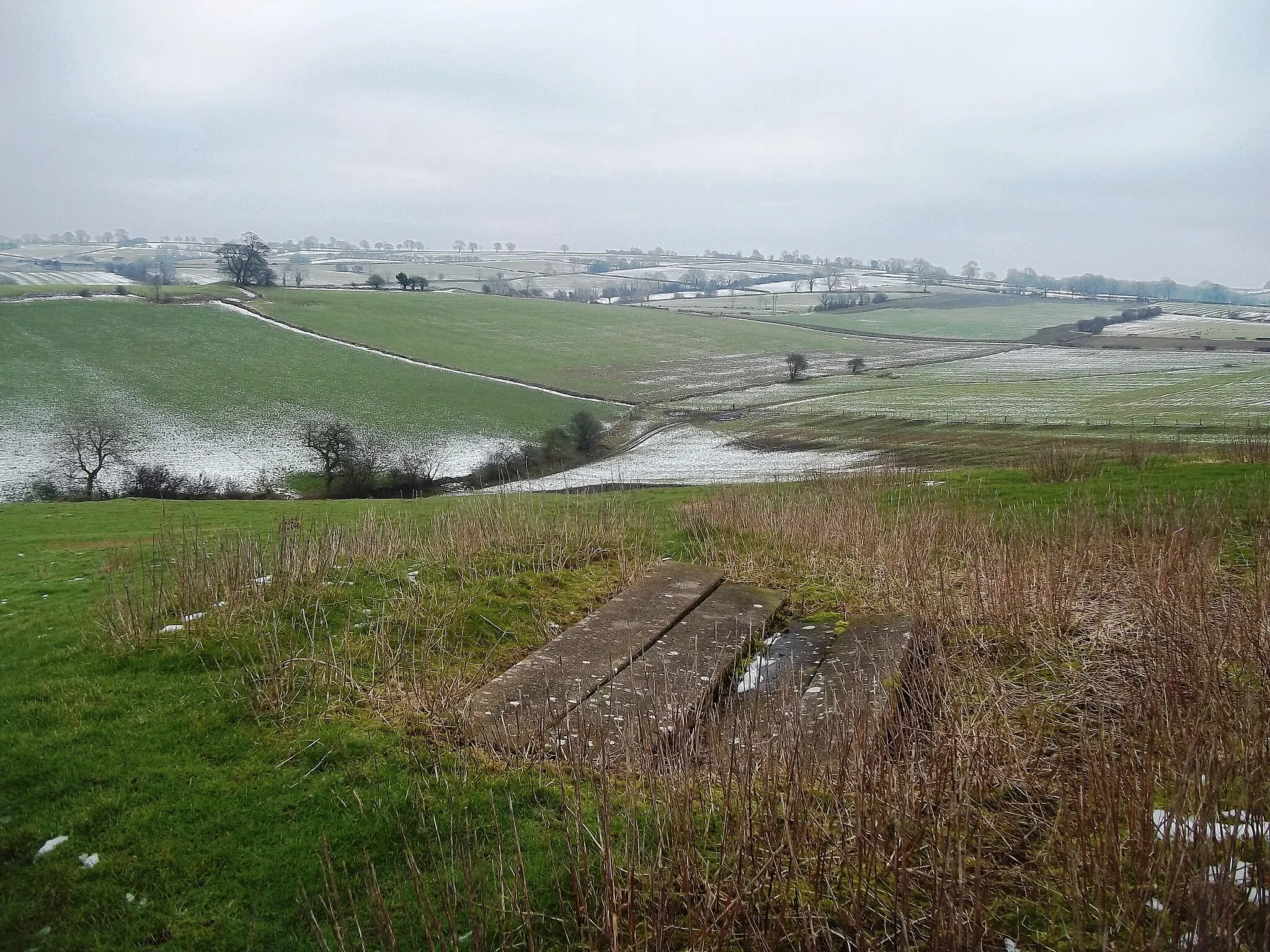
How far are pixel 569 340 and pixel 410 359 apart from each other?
16.9 m

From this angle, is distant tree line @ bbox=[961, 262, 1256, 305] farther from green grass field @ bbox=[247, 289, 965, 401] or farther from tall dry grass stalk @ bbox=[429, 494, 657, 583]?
tall dry grass stalk @ bbox=[429, 494, 657, 583]

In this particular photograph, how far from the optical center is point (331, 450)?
36.1 meters

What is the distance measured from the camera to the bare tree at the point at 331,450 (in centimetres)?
3531

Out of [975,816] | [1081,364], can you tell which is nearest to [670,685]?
[975,816]

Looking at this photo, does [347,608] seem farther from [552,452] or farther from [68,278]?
[68,278]

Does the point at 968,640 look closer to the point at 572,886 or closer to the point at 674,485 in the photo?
the point at 572,886

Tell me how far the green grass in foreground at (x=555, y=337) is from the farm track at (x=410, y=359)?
87cm

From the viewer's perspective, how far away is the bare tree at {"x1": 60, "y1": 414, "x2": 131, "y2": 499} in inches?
1364

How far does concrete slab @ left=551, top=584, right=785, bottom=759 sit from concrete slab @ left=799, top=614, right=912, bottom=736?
30.3 inches

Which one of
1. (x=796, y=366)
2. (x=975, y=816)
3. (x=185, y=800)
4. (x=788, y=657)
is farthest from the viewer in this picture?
(x=796, y=366)

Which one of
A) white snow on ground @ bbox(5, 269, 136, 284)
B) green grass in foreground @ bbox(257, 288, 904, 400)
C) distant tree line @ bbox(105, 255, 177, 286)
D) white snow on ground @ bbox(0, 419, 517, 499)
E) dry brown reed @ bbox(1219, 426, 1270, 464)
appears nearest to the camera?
dry brown reed @ bbox(1219, 426, 1270, 464)

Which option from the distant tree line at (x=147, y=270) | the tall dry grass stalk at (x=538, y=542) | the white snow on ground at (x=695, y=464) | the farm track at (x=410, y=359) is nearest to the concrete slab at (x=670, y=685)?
the tall dry grass stalk at (x=538, y=542)

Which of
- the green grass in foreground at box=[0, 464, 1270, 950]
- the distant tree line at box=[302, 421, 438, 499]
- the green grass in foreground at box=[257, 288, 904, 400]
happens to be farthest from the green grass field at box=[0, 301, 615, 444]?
the green grass in foreground at box=[0, 464, 1270, 950]

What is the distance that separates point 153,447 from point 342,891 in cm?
4035
